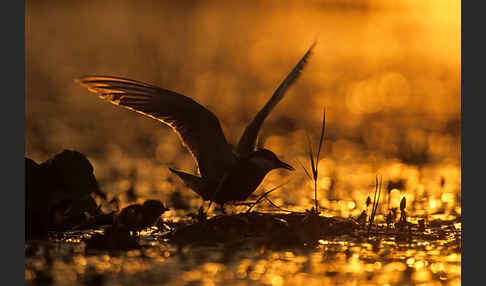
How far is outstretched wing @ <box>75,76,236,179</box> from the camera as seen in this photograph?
26.4 feet

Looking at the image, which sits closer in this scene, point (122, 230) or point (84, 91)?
point (122, 230)

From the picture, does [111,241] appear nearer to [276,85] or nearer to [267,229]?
[267,229]

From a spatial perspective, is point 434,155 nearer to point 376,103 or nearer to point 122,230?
point 376,103

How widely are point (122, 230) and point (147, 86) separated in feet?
4.88

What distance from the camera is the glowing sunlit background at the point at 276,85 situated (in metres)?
10.8

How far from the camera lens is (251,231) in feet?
26.0

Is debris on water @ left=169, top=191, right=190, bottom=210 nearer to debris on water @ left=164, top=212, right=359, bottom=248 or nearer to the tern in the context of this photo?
the tern

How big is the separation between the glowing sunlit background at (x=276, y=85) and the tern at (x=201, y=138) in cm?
100

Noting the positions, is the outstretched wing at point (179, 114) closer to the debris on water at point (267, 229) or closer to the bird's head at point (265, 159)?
the bird's head at point (265, 159)

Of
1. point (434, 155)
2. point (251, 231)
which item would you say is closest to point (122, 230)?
point (251, 231)

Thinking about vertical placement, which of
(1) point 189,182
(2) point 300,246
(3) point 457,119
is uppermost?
(3) point 457,119

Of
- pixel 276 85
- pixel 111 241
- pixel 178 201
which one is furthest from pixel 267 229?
pixel 276 85

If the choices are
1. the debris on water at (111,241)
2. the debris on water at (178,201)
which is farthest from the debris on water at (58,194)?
the debris on water at (178,201)

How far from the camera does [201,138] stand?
821 cm
